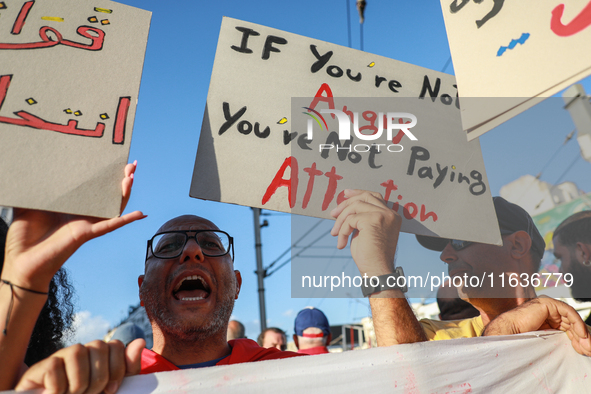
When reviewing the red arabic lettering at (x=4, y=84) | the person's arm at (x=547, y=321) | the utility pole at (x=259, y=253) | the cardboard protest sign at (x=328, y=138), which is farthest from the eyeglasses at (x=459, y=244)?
the utility pole at (x=259, y=253)

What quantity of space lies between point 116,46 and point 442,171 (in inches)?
58.9

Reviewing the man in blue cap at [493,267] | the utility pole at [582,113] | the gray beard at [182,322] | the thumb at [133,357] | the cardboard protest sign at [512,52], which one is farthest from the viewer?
the utility pole at [582,113]

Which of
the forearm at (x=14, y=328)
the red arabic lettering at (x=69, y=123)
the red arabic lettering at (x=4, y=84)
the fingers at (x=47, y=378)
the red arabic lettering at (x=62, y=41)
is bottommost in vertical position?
the fingers at (x=47, y=378)

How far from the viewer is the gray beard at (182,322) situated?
5.24 ft

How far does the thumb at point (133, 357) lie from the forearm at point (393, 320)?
786 millimetres

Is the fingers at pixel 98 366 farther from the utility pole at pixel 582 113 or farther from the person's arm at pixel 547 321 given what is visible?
the utility pole at pixel 582 113

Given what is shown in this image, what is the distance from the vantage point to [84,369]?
0.94m

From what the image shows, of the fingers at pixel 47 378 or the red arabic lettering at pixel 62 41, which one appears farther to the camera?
the red arabic lettering at pixel 62 41

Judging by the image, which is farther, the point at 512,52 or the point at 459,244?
the point at 459,244

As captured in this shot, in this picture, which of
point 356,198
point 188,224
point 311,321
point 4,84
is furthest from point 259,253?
point 4,84

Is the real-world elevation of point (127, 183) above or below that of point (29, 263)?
above

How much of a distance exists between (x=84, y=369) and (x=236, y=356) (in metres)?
0.78

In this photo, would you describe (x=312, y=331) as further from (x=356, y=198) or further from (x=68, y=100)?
(x=68, y=100)

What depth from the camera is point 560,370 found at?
153cm
